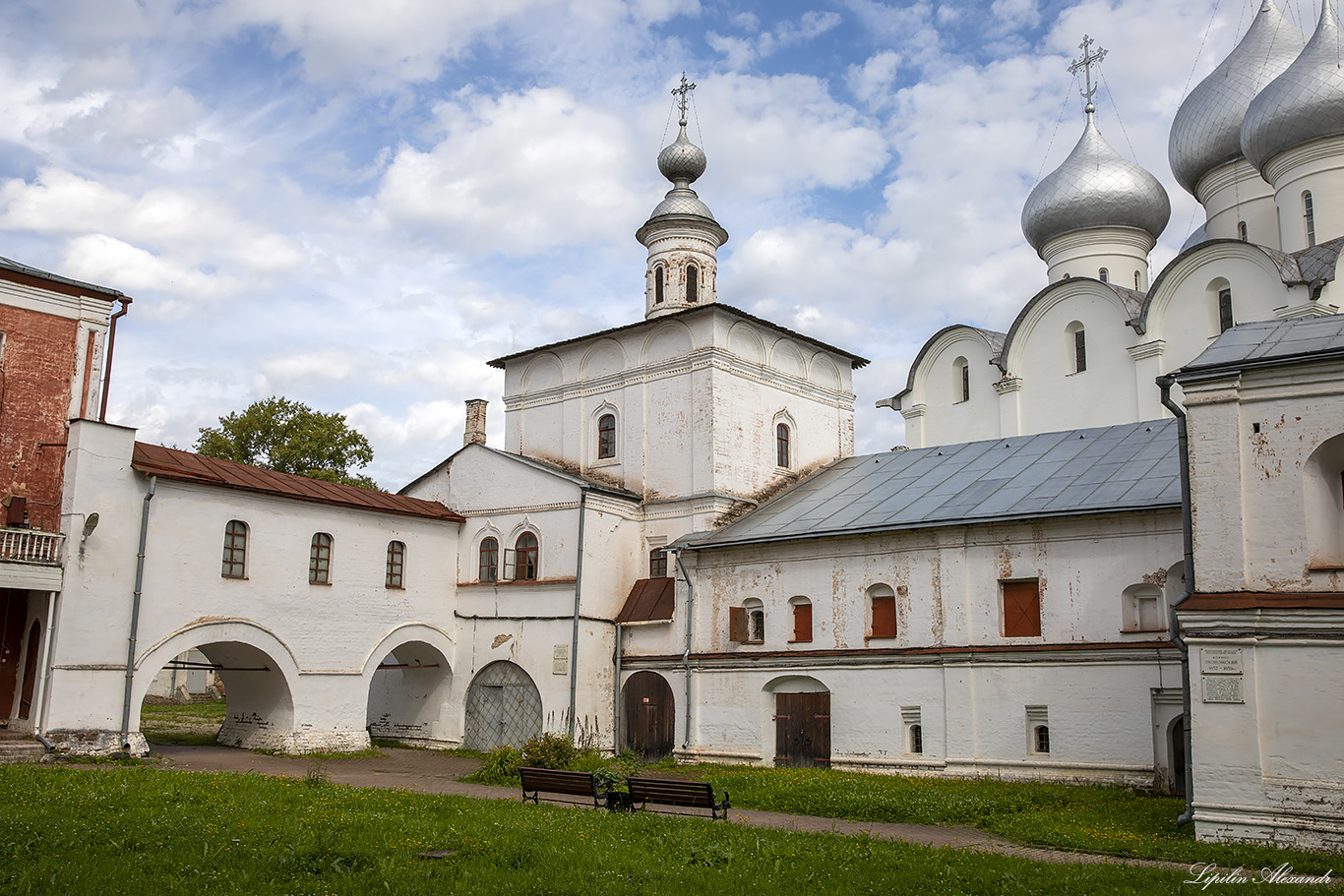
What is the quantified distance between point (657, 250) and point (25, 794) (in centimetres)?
1863

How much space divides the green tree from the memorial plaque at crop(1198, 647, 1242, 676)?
2596 centimetres

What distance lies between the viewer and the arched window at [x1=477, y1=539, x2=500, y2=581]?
76.4 feet

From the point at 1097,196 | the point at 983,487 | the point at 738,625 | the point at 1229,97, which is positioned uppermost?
the point at 1229,97

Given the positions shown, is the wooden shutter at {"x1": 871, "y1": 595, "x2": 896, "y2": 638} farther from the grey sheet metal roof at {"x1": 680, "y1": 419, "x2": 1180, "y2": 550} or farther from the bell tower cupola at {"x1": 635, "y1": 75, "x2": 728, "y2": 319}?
the bell tower cupola at {"x1": 635, "y1": 75, "x2": 728, "y2": 319}

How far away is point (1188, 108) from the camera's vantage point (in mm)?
28000

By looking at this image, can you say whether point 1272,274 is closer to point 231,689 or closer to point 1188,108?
point 1188,108

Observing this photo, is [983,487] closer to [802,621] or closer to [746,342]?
[802,621]

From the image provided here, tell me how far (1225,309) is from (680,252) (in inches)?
455

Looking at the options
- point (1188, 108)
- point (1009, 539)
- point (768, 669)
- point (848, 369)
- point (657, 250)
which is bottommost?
point (768, 669)

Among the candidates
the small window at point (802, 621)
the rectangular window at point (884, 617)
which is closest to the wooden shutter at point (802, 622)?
the small window at point (802, 621)

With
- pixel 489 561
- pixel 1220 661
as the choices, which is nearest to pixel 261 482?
pixel 489 561

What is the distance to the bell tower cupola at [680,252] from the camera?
26.4 metres

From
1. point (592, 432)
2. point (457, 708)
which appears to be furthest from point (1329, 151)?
point (457, 708)

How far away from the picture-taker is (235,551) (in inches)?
771
